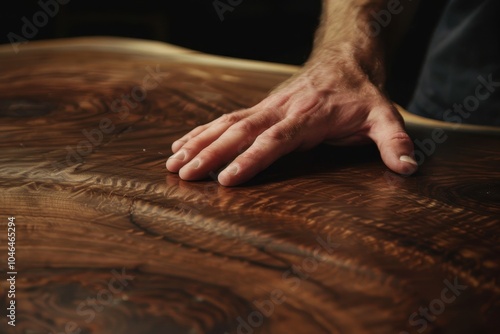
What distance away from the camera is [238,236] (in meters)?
0.68

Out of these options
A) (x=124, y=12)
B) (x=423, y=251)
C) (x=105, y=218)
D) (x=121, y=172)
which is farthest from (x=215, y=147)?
(x=124, y=12)

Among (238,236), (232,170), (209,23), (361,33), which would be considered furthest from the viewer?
(209,23)

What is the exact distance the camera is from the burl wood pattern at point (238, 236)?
20.9 inches

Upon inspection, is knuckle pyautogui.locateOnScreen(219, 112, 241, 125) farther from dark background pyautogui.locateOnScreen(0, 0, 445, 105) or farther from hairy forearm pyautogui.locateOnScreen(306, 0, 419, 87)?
dark background pyautogui.locateOnScreen(0, 0, 445, 105)

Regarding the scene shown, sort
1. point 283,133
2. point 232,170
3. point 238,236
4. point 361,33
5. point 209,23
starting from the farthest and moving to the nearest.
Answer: point 209,23 < point 361,33 < point 283,133 < point 232,170 < point 238,236

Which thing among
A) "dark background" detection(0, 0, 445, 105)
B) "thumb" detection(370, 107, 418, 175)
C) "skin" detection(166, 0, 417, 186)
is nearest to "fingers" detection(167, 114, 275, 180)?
"skin" detection(166, 0, 417, 186)

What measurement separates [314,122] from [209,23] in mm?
3625

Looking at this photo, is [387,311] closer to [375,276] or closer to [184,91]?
[375,276]

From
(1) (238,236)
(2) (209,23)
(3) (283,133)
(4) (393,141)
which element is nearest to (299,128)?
(3) (283,133)

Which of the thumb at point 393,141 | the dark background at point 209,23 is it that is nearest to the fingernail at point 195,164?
the thumb at point 393,141

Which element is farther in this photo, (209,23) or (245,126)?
(209,23)

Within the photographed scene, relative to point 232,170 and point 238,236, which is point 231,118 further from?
point 238,236

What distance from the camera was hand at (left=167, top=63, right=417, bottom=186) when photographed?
2.97 ft

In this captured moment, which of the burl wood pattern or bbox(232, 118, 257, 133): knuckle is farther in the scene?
bbox(232, 118, 257, 133): knuckle
